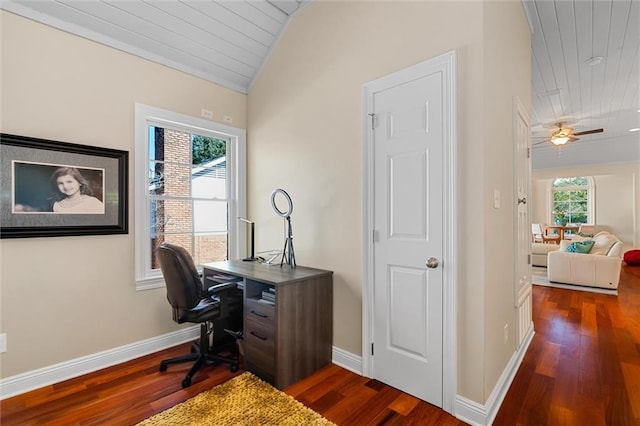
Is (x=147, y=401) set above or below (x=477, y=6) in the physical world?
below

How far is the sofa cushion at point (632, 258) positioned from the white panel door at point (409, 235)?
27.7 ft

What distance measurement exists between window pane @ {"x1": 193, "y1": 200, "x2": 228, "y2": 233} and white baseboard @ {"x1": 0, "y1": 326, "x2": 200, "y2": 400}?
1.03 meters

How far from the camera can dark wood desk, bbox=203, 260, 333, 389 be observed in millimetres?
2156

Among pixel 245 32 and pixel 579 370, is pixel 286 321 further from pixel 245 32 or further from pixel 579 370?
pixel 245 32

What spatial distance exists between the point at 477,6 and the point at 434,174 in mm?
1017

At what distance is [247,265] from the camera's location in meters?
2.79

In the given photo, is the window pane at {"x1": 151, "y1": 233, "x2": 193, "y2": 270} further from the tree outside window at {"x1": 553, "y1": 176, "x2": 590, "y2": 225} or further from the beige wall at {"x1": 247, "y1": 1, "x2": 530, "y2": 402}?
the tree outside window at {"x1": 553, "y1": 176, "x2": 590, "y2": 225}

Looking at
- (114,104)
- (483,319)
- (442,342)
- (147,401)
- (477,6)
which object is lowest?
(147,401)

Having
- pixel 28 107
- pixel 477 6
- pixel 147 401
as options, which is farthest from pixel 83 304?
pixel 477 6

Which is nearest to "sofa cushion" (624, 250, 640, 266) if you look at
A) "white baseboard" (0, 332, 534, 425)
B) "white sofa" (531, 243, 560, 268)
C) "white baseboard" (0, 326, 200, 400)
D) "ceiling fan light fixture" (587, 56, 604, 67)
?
"white sofa" (531, 243, 560, 268)

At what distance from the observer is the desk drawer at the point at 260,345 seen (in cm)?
217

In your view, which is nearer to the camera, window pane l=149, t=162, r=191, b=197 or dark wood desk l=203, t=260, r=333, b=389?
dark wood desk l=203, t=260, r=333, b=389

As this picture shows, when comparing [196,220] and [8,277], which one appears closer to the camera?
[8,277]

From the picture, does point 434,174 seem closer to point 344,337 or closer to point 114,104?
point 344,337
